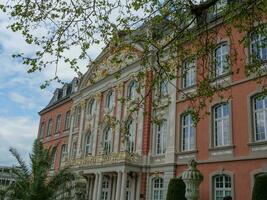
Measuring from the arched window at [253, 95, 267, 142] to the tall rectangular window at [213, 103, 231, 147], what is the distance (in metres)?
1.51

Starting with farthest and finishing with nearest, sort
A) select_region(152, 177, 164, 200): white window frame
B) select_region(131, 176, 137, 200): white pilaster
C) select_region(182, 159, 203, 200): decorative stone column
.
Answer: select_region(131, 176, 137, 200): white pilaster < select_region(152, 177, 164, 200): white window frame < select_region(182, 159, 203, 200): decorative stone column

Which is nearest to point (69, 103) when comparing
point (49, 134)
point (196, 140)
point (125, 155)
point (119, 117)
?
point (49, 134)

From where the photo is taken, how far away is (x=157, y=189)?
2134cm

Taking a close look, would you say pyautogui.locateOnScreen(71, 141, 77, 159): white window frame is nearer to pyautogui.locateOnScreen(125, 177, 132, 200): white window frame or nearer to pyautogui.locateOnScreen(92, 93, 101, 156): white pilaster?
pyautogui.locateOnScreen(92, 93, 101, 156): white pilaster

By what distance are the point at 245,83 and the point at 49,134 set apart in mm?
25757

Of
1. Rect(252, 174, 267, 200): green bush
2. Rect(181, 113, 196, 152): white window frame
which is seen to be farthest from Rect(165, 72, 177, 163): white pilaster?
Rect(252, 174, 267, 200): green bush

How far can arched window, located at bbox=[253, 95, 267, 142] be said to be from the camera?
52.8 ft

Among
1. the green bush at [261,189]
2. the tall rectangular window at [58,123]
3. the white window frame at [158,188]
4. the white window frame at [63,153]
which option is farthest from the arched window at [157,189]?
the tall rectangular window at [58,123]

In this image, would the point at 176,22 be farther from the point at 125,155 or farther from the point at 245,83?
the point at 125,155

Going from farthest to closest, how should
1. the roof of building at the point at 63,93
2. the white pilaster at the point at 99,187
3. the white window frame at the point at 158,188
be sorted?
the roof of building at the point at 63,93
the white pilaster at the point at 99,187
the white window frame at the point at 158,188

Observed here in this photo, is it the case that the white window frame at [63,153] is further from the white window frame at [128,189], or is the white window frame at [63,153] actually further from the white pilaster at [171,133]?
the white pilaster at [171,133]

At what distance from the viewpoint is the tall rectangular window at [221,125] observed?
58.5 ft

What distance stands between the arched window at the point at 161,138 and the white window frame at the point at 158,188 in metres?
1.61

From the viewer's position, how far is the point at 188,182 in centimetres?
1594
